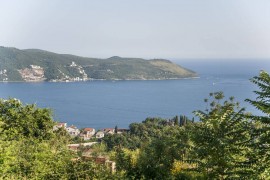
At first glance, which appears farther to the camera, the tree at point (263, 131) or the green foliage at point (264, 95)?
the green foliage at point (264, 95)

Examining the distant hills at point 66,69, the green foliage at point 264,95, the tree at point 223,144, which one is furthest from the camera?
the distant hills at point 66,69

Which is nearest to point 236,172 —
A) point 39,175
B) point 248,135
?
point 248,135

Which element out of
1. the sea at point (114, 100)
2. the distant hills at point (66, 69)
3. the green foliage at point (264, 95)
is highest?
the green foliage at point (264, 95)

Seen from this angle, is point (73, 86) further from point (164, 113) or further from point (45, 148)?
point (45, 148)

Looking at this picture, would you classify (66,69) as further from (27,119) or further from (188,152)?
(188,152)

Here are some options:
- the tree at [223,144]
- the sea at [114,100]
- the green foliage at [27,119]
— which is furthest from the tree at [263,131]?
the sea at [114,100]

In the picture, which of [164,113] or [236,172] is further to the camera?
[164,113]

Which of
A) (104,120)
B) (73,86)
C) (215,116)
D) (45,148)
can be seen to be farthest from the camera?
(73,86)

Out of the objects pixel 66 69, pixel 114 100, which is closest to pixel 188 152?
pixel 114 100

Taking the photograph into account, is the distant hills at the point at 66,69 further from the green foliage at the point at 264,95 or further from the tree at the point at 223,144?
the green foliage at the point at 264,95
